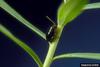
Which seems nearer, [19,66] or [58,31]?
[58,31]

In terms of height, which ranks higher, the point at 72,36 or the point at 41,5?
the point at 41,5

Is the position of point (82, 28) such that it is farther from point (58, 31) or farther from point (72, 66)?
point (58, 31)

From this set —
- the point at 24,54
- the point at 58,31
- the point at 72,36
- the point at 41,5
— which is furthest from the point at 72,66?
the point at 58,31

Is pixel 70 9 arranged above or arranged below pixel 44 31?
above

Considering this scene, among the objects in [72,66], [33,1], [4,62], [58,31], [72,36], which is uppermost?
[58,31]

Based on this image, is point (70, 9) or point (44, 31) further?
point (44, 31)
